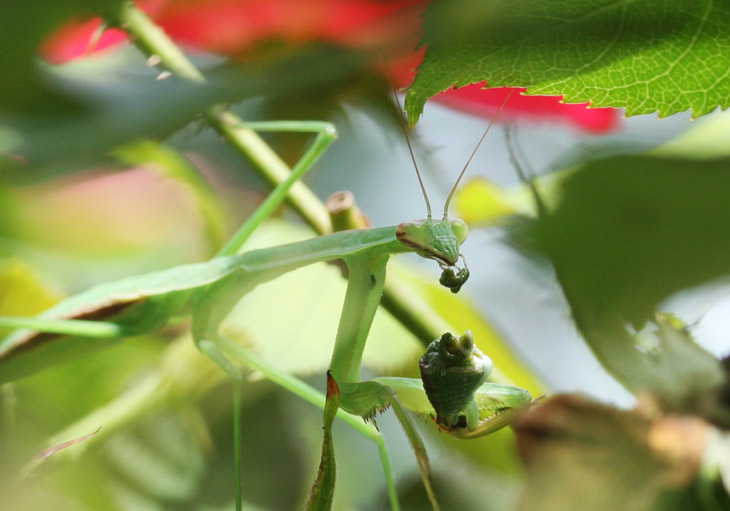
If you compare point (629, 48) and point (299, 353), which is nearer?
point (629, 48)

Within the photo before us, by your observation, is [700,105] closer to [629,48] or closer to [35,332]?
[629,48]

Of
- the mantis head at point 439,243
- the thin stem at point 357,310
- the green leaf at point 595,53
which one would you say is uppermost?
the green leaf at point 595,53

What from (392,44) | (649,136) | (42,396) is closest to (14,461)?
(42,396)

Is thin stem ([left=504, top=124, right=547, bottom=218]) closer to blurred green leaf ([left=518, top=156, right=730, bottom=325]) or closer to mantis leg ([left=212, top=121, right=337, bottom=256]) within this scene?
blurred green leaf ([left=518, top=156, right=730, bottom=325])

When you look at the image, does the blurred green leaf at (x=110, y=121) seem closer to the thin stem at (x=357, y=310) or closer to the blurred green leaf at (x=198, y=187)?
the thin stem at (x=357, y=310)

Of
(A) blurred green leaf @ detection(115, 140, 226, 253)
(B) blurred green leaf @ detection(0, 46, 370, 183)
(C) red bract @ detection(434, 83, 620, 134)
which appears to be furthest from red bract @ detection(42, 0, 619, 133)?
(B) blurred green leaf @ detection(0, 46, 370, 183)

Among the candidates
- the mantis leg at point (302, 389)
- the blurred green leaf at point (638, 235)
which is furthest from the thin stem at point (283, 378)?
the blurred green leaf at point (638, 235)

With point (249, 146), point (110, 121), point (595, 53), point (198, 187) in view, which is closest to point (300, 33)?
point (249, 146)
